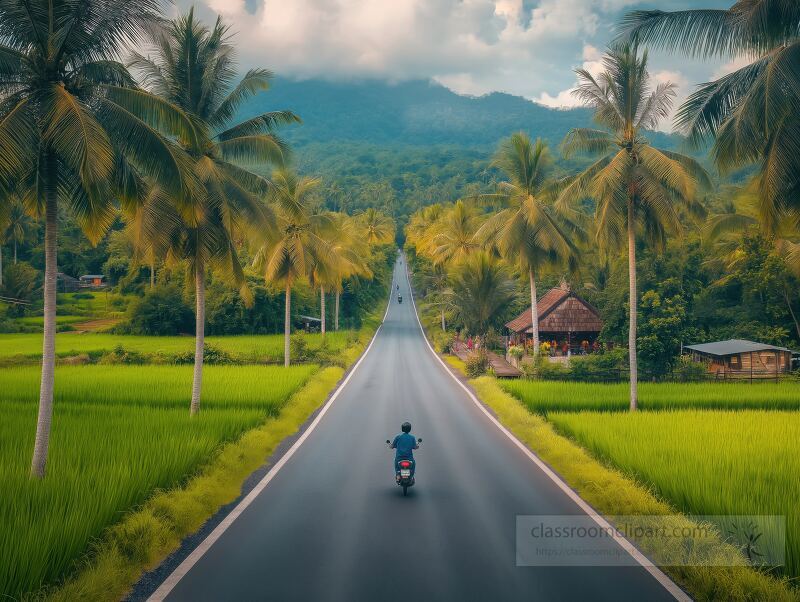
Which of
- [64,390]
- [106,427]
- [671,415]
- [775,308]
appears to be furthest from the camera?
[775,308]

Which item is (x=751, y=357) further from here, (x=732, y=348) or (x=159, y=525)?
(x=159, y=525)

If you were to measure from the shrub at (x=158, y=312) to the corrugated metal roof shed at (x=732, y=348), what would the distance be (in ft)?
134

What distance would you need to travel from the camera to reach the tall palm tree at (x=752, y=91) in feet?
32.4

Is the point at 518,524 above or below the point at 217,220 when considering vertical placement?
below

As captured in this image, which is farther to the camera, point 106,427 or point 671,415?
point 671,415

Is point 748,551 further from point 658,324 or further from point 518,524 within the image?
point 658,324

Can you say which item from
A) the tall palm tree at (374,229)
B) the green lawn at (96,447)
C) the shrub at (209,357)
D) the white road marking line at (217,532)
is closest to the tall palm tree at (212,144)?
the green lawn at (96,447)

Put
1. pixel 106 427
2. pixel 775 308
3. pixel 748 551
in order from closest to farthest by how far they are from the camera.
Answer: pixel 748 551, pixel 106 427, pixel 775 308

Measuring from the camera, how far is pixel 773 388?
70.2 feet

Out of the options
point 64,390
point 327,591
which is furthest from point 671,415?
point 64,390

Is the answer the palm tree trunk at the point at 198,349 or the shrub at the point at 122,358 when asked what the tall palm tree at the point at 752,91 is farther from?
the shrub at the point at 122,358

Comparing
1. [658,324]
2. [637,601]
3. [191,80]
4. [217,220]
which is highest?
[191,80]

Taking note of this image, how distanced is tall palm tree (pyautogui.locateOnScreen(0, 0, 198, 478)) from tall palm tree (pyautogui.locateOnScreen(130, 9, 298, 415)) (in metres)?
5.02

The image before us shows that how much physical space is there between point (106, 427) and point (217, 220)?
656cm
